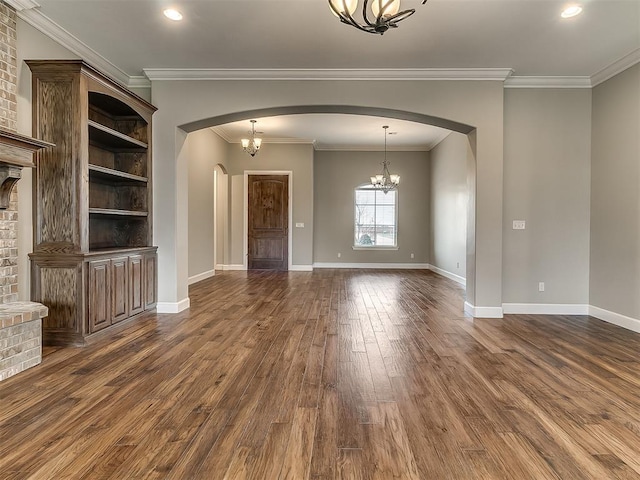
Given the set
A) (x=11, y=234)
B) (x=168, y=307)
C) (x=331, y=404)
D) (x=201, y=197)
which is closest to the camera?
(x=331, y=404)

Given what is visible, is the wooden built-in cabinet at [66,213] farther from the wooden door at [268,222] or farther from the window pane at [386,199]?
the window pane at [386,199]

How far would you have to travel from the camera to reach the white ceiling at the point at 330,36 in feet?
10.4

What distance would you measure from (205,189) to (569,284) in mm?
6554

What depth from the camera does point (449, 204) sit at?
8031mm

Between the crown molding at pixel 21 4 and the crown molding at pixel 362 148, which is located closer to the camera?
the crown molding at pixel 21 4

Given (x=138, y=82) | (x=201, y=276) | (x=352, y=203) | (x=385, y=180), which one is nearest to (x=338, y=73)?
(x=138, y=82)

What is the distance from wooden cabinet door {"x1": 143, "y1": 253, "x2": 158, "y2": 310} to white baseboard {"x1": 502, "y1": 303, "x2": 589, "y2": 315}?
14.8 feet

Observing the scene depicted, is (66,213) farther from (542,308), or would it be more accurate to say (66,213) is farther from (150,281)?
(542,308)

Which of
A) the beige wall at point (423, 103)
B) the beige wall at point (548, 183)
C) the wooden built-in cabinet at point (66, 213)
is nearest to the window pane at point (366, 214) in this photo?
the beige wall at point (548, 183)

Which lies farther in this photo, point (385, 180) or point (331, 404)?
point (385, 180)

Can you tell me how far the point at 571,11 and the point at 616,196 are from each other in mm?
2191

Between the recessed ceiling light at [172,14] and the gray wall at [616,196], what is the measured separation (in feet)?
15.7

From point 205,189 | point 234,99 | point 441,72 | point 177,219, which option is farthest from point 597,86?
point 205,189

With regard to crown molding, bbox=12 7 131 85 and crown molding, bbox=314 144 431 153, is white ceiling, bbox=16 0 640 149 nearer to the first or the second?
crown molding, bbox=12 7 131 85
